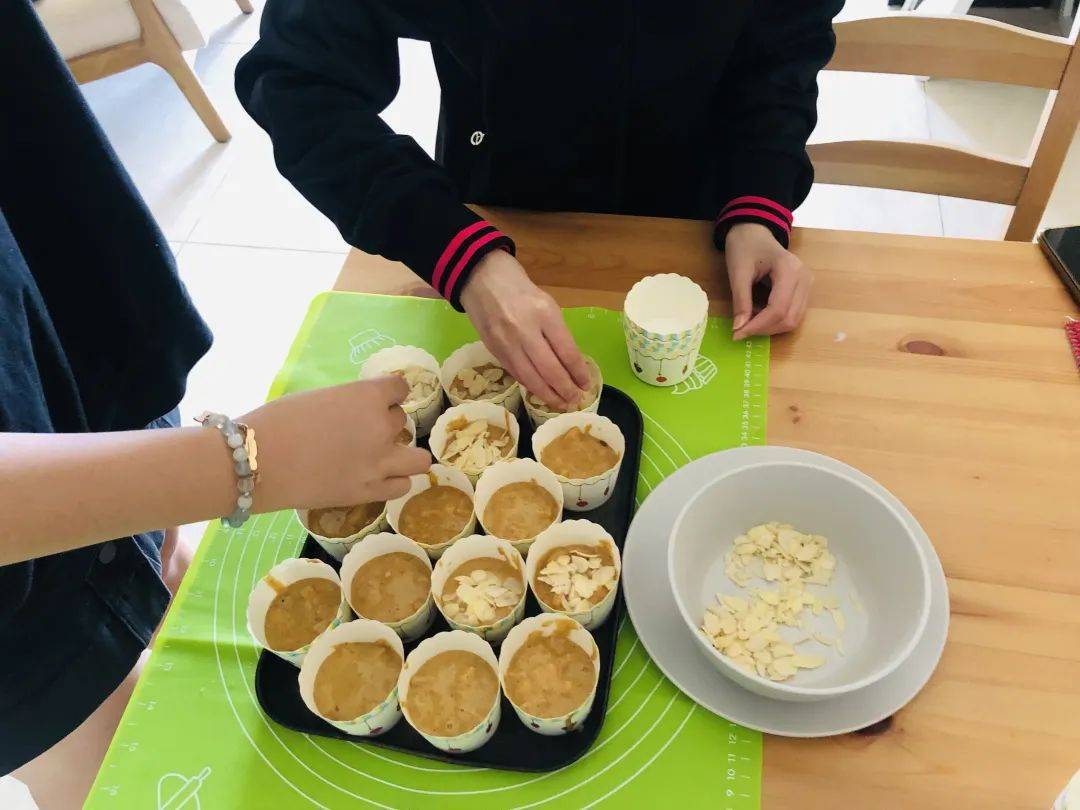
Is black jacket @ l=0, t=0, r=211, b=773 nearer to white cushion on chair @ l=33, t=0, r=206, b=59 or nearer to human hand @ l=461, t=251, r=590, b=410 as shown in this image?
human hand @ l=461, t=251, r=590, b=410

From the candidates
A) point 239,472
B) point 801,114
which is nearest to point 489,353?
point 239,472

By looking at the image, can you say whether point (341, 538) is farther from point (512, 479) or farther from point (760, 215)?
point (760, 215)

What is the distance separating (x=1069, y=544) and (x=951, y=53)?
690mm

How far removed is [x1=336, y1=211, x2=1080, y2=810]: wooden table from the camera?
2.07 ft

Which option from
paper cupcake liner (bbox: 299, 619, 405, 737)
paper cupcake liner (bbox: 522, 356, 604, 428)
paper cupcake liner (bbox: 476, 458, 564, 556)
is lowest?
paper cupcake liner (bbox: 299, 619, 405, 737)

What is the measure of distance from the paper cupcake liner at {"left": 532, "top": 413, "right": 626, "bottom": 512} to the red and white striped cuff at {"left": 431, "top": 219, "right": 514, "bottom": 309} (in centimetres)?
20

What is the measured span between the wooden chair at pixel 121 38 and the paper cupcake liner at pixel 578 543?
215 centimetres

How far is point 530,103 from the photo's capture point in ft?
3.26

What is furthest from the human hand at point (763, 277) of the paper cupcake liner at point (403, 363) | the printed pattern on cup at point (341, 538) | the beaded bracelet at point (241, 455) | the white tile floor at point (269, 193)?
the white tile floor at point (269, 193)

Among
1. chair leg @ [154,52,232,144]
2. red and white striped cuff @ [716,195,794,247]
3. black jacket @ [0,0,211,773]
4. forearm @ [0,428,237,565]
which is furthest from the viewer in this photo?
chair leg @ [154,52,232,144]

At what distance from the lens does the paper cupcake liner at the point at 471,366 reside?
885 millimetres

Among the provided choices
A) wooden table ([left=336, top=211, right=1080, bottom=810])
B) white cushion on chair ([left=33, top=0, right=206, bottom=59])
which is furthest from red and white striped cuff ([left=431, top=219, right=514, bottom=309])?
white cushion on chair ([left=33, top=0, right=206, bottom=59])

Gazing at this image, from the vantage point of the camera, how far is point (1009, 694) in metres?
0.66

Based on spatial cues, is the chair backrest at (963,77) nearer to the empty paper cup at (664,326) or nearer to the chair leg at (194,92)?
the empty paper cup at (664,326)
